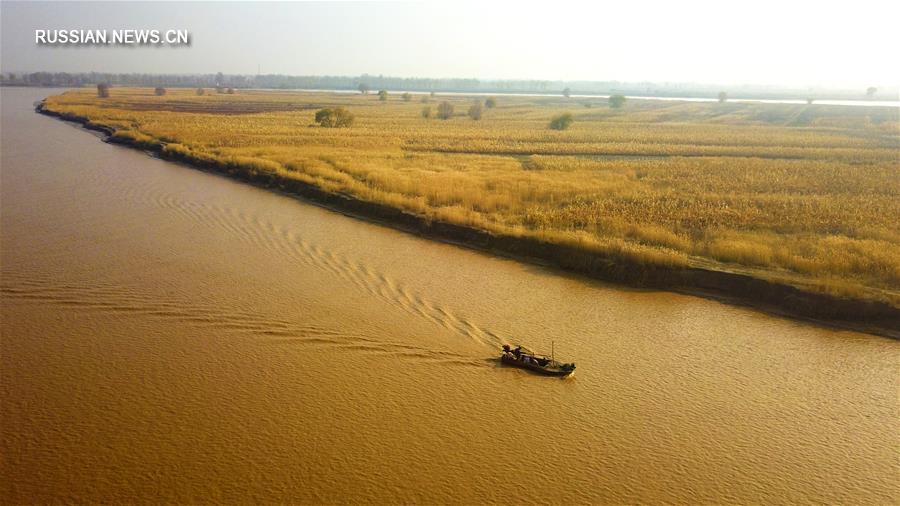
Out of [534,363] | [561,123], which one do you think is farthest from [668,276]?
[561,123]

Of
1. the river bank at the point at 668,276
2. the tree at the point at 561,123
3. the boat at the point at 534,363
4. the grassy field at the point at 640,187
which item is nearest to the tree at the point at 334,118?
the grassy field at the point at 640,187

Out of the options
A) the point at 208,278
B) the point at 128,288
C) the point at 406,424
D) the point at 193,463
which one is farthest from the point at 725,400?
the point at 128,288

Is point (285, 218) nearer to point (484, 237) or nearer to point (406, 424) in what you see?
point (484, 237)

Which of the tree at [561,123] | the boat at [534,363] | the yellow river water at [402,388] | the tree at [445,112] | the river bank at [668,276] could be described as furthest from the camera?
the tree at [445,112]

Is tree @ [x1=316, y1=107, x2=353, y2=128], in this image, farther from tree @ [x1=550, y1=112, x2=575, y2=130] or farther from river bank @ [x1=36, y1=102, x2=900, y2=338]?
river bank @ [x1=36, y1=102, x2=900, y2=338]

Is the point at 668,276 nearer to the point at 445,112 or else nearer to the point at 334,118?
the point at 334,118

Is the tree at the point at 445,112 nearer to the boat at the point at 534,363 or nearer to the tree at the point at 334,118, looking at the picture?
the tree at the point at 334,118
